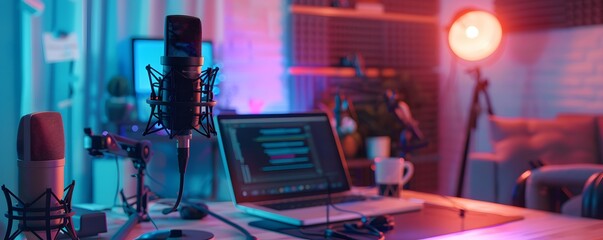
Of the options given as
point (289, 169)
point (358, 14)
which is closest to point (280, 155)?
point (289, 169)

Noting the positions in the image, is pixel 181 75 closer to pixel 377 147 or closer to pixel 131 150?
pixel 131 150

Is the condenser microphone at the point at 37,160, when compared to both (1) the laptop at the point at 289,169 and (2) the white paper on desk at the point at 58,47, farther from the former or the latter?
(2) the white paper on desk at the point at 58,47

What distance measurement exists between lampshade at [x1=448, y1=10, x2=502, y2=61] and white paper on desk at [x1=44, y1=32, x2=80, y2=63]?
2.39m

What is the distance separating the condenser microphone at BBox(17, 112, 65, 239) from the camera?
1.23 meters

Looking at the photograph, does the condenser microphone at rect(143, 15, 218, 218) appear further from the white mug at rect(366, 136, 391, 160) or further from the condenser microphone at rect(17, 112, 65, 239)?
the white mug at rect(366, 136, 391, 160)

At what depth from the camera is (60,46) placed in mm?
2486

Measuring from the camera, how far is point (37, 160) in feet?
4.05

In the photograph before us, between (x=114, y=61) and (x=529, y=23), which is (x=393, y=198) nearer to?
(x=114, y=61)

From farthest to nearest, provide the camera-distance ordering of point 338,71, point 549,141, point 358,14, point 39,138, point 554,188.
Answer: point 358,14, point 338,71, point 549,141, point 554,188, point 39,138

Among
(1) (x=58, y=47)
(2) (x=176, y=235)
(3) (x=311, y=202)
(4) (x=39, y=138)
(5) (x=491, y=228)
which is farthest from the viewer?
(1) (x=58, y=47)

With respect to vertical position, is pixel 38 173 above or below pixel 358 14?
below

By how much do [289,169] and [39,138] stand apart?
86 cm

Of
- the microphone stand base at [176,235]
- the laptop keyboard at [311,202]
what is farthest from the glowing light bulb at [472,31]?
the microphone stand base at [176,235]

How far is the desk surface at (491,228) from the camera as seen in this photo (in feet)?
4.99
